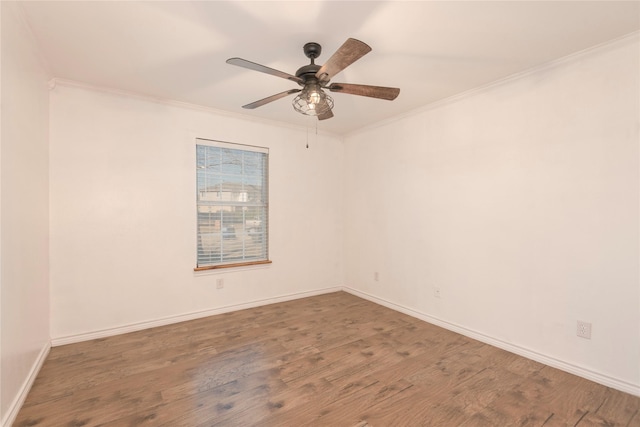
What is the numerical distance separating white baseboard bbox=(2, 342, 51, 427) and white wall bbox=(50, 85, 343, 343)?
0.37 m

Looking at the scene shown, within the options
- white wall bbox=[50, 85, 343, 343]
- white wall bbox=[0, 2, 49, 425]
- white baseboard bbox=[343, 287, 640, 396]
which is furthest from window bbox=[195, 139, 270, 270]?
white baseboard bbox=[343, 287, 640, 396]

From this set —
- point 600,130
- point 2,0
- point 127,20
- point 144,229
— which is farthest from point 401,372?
point 2,0

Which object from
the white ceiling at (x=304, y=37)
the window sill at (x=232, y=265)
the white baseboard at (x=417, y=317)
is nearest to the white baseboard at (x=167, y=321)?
the white baseboard at (x=417, y=317)

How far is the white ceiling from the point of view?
1.80 m

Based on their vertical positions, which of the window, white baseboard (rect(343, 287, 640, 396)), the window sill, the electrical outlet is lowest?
white baseboard (rect(343, 287, 640, 396))

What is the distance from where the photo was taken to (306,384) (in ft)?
7.05

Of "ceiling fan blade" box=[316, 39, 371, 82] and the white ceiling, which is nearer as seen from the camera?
"ceiling fan blade" box=[316, 39, 371, 82]

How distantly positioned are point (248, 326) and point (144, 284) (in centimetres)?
120

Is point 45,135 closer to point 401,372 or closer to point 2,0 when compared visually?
point 2,0

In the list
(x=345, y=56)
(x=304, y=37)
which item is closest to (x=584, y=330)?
(x=345, y=56)

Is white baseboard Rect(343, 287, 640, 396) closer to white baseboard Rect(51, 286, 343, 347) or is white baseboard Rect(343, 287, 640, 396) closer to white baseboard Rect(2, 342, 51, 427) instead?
white baseboard Rect(51, 286, 343, 347)

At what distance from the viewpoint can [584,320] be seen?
226cm

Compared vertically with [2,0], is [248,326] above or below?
below

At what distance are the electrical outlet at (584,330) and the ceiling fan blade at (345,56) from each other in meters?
2.55
